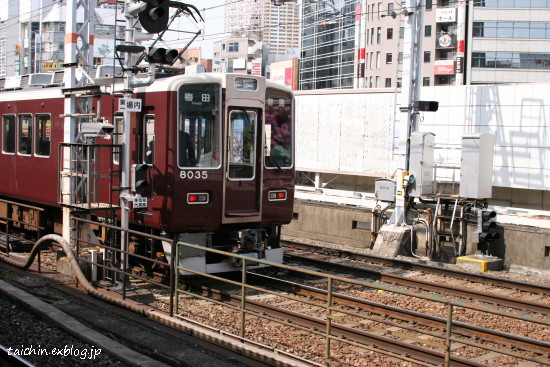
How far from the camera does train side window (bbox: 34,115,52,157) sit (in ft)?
43.4

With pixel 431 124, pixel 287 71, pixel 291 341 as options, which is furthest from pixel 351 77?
pixel 291 341

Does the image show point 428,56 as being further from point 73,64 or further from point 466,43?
point 73,64

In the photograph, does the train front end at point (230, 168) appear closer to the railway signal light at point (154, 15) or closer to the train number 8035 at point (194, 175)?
the train number 8035 at point (194, 175)

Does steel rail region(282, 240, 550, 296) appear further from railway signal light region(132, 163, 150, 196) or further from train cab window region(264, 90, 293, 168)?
railway signal light region(132, 163, 150, 196)

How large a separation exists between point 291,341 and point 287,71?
8577 cm

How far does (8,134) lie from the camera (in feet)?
48.4

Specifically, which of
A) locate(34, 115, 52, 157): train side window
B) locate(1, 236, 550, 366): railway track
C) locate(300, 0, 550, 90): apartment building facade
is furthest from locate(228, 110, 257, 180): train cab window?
locate(300, 0, 550, 90): apartment building facade

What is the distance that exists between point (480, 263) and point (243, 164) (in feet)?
18.2

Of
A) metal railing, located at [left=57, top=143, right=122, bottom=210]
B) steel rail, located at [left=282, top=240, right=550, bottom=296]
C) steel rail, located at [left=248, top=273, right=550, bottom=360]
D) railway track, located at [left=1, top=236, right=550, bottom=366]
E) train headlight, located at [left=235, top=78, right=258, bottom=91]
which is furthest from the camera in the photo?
steel rail, located at [left=282, top=240, right=550, bottom=296]

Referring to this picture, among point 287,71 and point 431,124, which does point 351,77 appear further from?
point 431,124

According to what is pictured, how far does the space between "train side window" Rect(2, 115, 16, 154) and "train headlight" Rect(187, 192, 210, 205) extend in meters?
6.12

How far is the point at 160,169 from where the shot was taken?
407 inches

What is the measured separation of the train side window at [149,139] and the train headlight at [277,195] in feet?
6.75

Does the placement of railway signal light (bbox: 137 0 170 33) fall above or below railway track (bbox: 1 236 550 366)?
above
